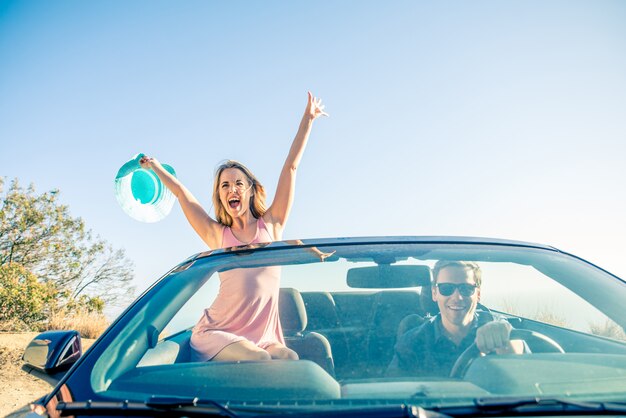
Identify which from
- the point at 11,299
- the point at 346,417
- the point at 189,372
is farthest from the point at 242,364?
the point at 11,299

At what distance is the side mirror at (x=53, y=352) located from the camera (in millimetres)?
1805

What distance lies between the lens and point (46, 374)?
1808mm

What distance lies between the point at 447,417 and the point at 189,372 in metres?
0.73

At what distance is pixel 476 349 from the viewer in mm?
1924

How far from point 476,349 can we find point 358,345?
15.6 inches

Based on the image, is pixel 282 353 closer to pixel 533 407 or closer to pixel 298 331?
pixel 298 331

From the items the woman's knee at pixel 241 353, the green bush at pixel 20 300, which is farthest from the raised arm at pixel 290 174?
the green bush at pixel 20 300

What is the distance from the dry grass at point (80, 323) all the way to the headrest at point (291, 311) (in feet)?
34.9

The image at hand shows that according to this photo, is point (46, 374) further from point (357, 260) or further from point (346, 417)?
point (357, 260)

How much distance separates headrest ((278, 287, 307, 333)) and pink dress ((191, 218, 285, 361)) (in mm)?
41

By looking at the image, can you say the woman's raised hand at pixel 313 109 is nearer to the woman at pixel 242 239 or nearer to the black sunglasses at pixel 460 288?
the woman at pixel 242 239

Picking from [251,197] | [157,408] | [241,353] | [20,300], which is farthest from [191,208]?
[20,300]

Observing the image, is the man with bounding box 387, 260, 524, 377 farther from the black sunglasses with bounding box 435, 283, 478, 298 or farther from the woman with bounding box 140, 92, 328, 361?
the woman with bounding box 140, 92, 328, 361

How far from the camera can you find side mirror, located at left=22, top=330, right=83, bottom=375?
180 centimetres
